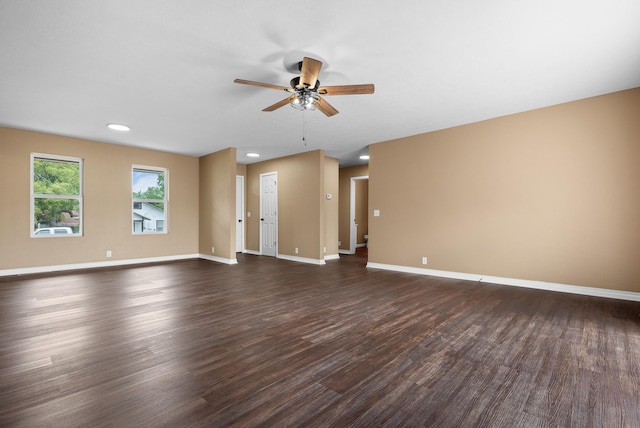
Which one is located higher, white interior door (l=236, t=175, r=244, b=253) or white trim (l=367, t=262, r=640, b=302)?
white interior door (l=236, t=175, r=244, b=253)

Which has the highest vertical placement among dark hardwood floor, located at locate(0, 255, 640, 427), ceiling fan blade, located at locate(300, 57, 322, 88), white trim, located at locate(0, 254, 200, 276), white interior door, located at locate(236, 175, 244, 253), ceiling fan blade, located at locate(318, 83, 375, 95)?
ceiling fan blade, located at locate(300, 57, 322, 88)

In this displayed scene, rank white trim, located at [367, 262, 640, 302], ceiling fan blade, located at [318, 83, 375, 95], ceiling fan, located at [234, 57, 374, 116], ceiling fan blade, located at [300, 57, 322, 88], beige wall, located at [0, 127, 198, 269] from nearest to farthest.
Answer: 1. ceiling fan blade, located at [300, 57, 322, 88]
2. ceiling fan, located at [234, 57, 374, 116]
3. ceiling fan blade, located at [318, 83, 375, 95]
4. white trim, located at [367, 262, 640, 302]
5. beige wall, located at [0, 127, 198, 269]

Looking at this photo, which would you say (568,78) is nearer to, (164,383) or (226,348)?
(226,348)

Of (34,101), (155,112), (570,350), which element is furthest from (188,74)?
(570,350)

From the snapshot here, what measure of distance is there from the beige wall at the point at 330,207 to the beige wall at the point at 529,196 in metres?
1.76

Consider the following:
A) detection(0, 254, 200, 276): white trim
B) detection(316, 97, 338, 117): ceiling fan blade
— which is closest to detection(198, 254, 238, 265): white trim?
detection(0, 254, 200, 276): white trim

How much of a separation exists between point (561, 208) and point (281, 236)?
555 centimetres

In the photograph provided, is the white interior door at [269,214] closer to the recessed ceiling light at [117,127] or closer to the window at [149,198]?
the window at [149,198]

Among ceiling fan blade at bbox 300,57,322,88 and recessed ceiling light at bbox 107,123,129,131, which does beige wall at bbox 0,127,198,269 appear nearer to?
recessed ceiling light at bbox 107,123,129,131

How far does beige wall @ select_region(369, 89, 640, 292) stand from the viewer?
3633mm

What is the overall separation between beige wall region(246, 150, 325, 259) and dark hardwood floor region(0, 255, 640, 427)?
2799 millimetres

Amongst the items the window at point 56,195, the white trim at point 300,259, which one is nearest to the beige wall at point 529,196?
the white trim at point 300,259

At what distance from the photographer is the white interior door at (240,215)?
8.40 meters

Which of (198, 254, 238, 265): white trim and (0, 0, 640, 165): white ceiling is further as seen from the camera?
(198, 254, 238, 265): white trim
